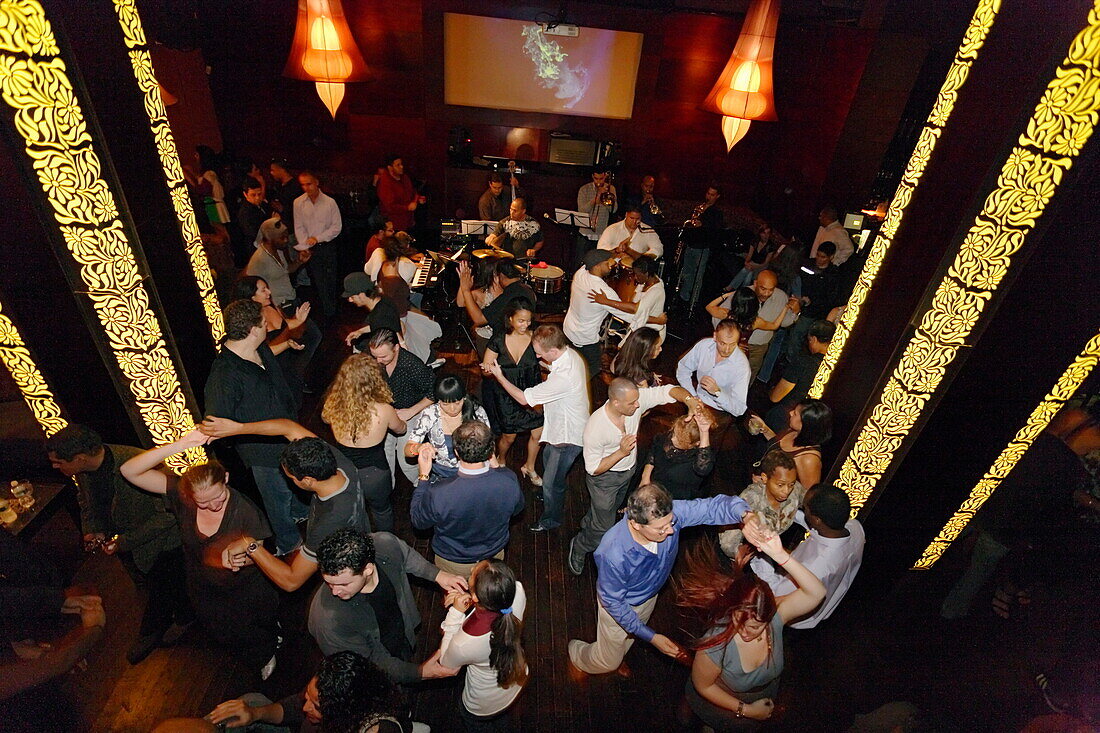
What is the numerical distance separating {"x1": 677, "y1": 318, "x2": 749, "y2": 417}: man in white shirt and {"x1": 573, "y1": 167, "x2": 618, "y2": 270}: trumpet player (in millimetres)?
4173

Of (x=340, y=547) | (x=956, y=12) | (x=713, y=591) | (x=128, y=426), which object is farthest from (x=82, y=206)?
(x=956, y=12)

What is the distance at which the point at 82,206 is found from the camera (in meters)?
2.68

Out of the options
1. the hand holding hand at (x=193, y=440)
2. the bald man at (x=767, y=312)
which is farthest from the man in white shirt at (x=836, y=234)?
the hand holding hand at (x=193, y=440)

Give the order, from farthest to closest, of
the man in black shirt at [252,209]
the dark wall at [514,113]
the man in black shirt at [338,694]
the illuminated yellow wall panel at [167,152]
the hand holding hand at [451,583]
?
the dark wall at [514,113] < the man in black shirt at [252,209] < the illuminated yellow wall panel at [167,152] < the hand holding hand at [451,583] < the man in black shirt at [338,694]

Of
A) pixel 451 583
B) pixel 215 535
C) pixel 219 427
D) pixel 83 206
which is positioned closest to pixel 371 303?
pixel 219 427

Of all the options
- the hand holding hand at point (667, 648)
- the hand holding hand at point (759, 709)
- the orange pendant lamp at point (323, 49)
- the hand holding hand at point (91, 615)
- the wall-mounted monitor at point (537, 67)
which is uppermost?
the orange pendant lamp at point (323, 49)

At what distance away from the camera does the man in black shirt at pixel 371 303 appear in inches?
156

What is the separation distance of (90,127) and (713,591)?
3515 mm

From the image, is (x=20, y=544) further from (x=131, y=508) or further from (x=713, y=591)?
(x=713, y=591)

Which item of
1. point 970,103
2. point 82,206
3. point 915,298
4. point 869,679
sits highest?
point 970,103

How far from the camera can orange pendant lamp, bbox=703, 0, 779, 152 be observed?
13.7 feet

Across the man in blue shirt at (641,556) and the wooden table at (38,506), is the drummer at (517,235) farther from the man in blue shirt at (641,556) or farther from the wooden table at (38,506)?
the wooden table at (38,506)

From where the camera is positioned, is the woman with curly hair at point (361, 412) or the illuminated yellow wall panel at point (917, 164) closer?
the illuminated yellow wall panel at point (917, 164)

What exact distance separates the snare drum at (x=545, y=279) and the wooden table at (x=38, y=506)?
471 centimetres
